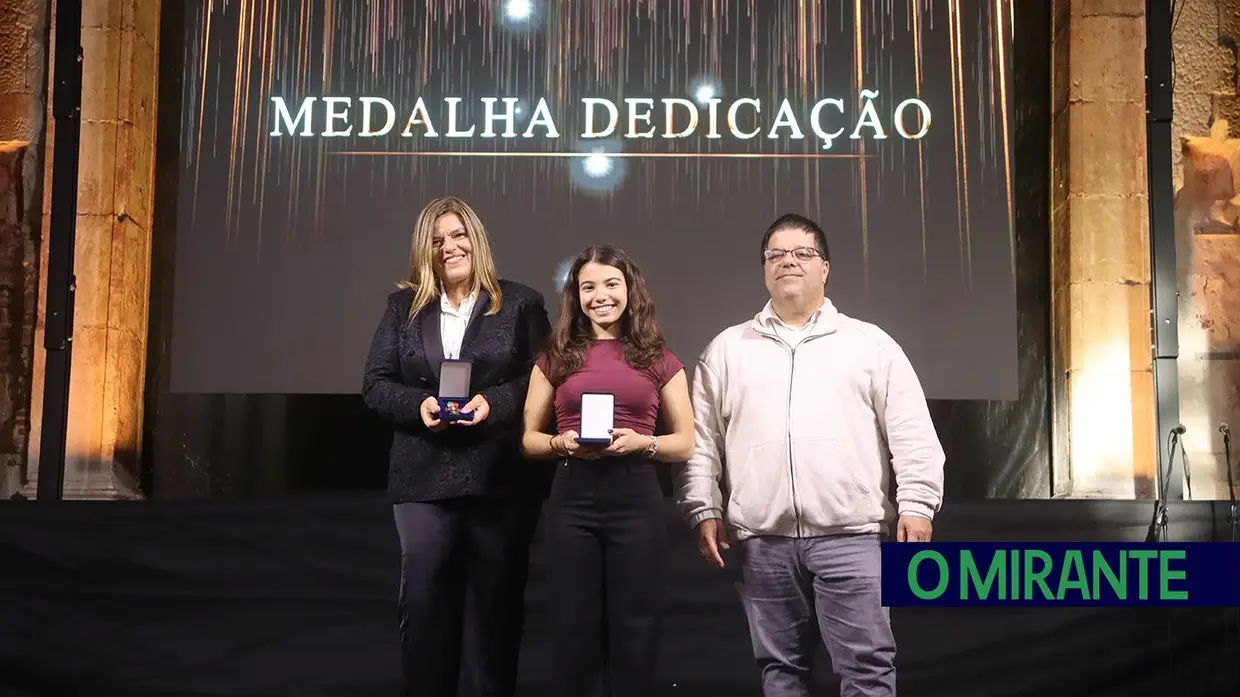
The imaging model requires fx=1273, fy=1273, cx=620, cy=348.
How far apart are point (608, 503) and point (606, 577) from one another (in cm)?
20

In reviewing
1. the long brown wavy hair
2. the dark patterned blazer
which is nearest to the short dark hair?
the long brown wavy hair

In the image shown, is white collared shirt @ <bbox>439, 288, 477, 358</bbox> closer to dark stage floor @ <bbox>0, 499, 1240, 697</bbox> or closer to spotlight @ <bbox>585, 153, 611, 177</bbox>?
dark stage floor @ <bbox>0, 499, 1240, 697</bbox>

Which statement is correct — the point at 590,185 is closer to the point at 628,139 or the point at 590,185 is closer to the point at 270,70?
the point at 628,139

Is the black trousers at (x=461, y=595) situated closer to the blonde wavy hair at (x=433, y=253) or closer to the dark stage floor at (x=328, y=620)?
the dark stage floor at (x=328, y=620)

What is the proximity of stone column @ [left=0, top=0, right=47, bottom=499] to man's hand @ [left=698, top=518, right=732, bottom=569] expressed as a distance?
412 centimetres

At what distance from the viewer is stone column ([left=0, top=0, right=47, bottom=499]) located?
628cm

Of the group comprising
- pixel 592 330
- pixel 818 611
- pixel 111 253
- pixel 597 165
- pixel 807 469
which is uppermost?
pixel 597 165

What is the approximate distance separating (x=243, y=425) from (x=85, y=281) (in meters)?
1.01

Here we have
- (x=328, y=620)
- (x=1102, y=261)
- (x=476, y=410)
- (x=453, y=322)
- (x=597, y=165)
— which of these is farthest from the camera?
(x=597, y=165)

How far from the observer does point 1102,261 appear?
6047mm

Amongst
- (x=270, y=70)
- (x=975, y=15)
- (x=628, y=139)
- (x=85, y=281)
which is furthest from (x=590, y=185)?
(x=85, y=281)

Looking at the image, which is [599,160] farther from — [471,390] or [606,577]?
[606,577]

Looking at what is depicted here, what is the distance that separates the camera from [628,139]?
6191mm

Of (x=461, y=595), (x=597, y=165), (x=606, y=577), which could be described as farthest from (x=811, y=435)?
(x=597, y=165)
